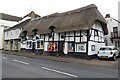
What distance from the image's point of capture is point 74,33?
28344 mm

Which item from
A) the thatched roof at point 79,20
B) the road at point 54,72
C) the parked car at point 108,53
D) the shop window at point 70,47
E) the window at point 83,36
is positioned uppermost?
the thatched roof at point 79,20

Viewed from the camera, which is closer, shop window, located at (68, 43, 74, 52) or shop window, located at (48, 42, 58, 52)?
shop window, located at (68, 43, 74, 52)

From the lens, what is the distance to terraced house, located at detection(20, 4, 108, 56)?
26344 mm

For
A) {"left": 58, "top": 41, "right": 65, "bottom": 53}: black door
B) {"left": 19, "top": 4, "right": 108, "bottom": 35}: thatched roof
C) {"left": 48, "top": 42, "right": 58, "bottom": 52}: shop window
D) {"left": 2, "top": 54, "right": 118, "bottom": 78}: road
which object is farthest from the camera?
{"left": 48, "top": 42, "right": 58, "bottom": 52}: shop window

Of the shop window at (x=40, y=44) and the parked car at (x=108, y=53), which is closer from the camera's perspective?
the parked car at (x=108, y=53)

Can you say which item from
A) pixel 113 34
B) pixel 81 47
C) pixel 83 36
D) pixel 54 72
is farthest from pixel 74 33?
pixel 54 72

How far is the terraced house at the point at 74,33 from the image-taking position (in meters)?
26.3

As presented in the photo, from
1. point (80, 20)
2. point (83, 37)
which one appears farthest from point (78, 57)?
point (80, 20)

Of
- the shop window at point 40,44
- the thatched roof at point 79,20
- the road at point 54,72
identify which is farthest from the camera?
the shop window at point 40,44

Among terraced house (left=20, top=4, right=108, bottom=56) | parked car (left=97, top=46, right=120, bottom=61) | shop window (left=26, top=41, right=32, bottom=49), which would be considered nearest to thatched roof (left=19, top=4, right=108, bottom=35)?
terraced house (left=20, top=4, right=108, bottom=56)

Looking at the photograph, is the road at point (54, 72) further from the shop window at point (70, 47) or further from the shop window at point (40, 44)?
the shop window at point (40, 44)

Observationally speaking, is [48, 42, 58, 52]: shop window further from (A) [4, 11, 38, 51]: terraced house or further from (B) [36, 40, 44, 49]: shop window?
(A) [4, 11, 38, 51]: terraced house

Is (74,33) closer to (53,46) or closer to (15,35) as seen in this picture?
(53,46)

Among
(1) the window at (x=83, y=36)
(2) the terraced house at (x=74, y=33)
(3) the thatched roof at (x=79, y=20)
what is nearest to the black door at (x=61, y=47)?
(2) the terraced house at (x=74, y=33)
